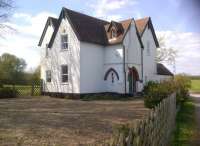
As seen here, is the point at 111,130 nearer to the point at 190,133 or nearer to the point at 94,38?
the point at 190,133

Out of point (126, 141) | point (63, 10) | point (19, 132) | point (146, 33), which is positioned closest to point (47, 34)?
point (63, 10)

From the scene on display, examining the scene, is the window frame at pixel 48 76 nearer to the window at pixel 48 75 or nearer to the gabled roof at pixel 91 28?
the window at pixel 48 75

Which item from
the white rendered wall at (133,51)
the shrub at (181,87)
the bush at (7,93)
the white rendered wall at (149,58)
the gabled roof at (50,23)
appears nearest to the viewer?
the shrub at (181,87)

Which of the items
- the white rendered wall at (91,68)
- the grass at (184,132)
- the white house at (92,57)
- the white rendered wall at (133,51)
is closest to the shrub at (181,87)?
the grass at (184,132)

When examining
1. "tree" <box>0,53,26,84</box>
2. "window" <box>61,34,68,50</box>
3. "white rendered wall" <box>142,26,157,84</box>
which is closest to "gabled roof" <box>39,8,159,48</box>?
"window" <box>61,34,68,50</box>

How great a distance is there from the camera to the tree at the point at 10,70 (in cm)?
3512

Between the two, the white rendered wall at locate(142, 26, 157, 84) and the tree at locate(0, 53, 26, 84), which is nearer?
the white rendered wall at locate(142, 26, 157, 84)

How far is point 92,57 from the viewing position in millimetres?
27188

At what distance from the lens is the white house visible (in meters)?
26.3

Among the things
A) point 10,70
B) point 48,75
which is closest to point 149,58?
point 48,75

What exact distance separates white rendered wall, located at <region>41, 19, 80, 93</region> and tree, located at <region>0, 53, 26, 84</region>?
5848 millimetres

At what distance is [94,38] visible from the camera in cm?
2727

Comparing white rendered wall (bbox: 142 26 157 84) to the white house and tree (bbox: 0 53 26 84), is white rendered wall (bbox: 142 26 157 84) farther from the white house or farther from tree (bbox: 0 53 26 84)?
tree (bbox: 0 53 26 84)

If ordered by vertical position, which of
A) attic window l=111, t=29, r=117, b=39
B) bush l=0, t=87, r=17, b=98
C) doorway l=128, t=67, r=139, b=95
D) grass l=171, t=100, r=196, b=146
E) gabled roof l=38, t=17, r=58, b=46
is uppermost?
gabled roof l=38, t=17, r=58, b=46
